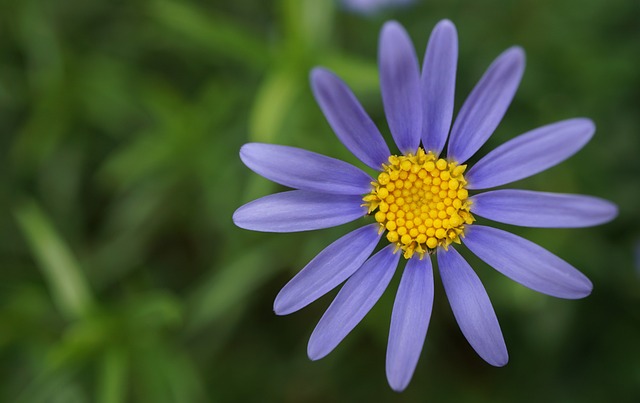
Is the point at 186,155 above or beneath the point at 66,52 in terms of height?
beneath

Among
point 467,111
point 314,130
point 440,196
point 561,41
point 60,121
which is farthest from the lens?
point 60,121

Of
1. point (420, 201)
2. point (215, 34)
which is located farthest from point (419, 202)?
point (215, 34)

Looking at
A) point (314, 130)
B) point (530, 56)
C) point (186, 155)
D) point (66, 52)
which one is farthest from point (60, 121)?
point (530, 56)

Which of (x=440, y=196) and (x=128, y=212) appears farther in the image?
(x=128, y=212)

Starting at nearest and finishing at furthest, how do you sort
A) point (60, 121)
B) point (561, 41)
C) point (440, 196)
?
point (440, 196) → point (561, 41) → point (60, 121)

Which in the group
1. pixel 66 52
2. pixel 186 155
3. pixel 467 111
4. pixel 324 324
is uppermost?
pixel 66 52

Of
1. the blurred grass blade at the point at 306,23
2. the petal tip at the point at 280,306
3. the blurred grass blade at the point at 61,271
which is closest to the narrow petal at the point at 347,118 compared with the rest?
the petal tip at the point at 280,306

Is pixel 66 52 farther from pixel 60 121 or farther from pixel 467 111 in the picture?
pixel 467 111

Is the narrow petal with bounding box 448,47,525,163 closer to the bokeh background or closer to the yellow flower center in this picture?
the yellow flower center
